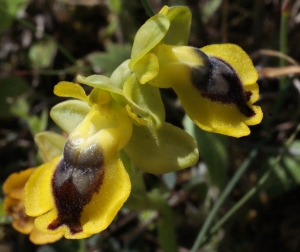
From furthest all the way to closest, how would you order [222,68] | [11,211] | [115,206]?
[11,211] < [222,68] < [115,206]

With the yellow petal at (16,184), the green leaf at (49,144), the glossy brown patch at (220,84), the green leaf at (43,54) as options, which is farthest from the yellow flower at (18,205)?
the green leaf at (43,54)

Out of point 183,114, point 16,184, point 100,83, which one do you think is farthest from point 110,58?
point 100,83

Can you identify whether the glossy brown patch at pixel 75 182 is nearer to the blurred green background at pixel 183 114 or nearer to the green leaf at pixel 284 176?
the blurred green background at pixel 183 114

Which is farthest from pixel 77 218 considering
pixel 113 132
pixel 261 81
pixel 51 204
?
pixel 261 81

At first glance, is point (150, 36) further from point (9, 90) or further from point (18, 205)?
point (9, 90)

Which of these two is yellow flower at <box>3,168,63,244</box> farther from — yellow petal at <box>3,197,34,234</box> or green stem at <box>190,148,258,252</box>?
green stem at <box>190,148,258,252</box>

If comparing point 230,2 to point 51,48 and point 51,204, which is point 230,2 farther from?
point 51,204
